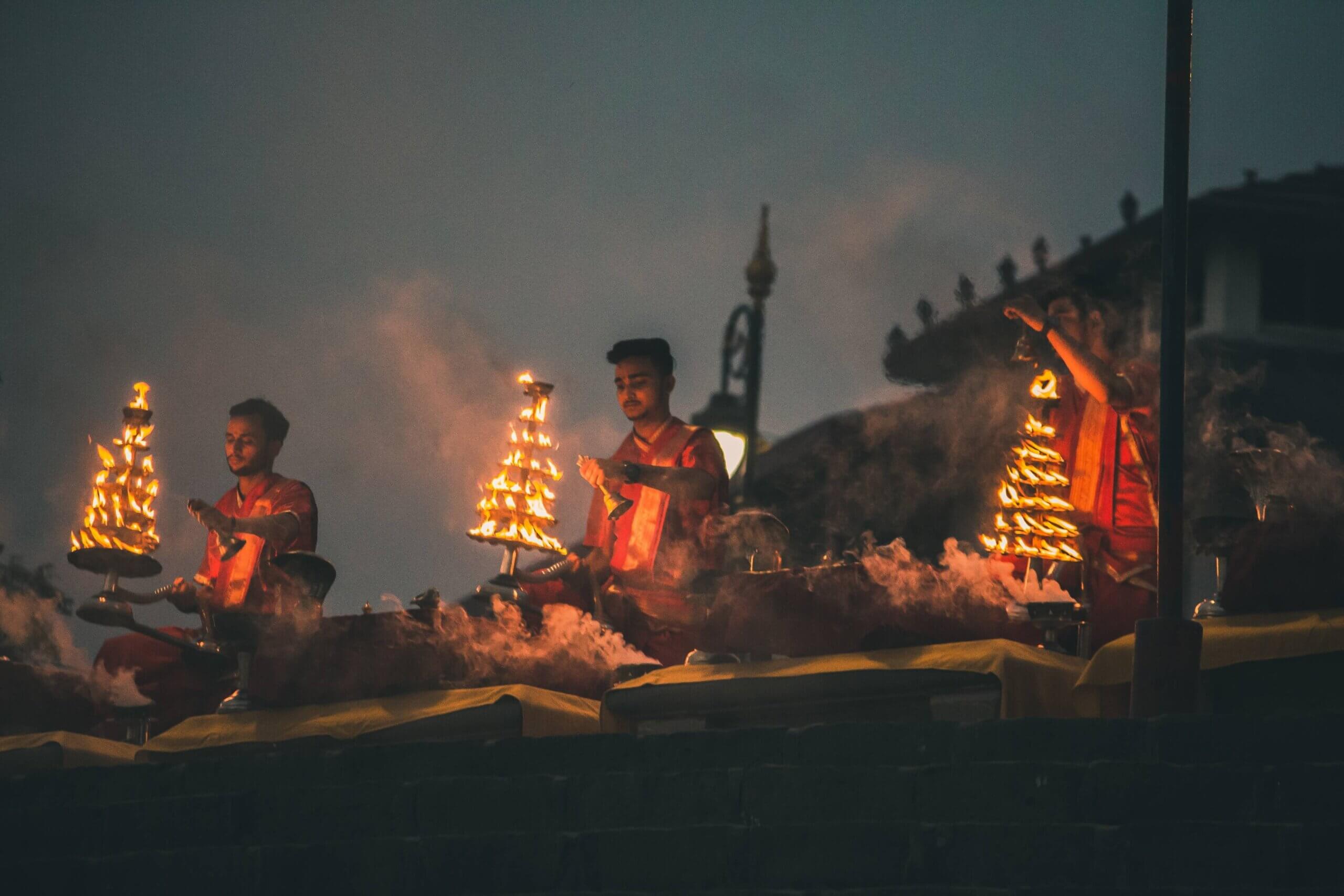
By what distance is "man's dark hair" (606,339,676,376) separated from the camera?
1305 centimetres

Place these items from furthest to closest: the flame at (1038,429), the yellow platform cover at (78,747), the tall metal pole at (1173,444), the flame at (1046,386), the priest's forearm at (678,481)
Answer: the yellow platform cover at (78,747) < the priest's forearm at (678,481) < the flame at (1046,386) < the flame at (1038,429) < the tall metal pole at (1173,444)

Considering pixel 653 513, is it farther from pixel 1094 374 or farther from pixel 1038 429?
pixel 1094 374

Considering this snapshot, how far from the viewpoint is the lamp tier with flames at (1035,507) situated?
11.1 metres

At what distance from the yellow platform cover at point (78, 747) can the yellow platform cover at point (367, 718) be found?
Result: 52cm

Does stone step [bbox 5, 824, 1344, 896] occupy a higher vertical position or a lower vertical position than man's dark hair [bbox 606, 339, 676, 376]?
lower

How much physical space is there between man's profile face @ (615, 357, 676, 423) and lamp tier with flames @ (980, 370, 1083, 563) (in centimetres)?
255

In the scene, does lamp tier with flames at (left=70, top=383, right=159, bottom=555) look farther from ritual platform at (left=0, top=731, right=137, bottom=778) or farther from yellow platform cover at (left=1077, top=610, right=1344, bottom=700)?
yellow platform cover at (left=1077, top=610, right=1344, bottom=700)

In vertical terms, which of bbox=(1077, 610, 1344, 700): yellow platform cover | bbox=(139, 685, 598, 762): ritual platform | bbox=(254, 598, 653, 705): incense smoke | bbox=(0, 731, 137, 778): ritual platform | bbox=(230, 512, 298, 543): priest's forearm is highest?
bbox=(230, 512, 298, 543): priest's forearm

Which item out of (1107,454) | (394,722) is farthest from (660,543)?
(1107,454)

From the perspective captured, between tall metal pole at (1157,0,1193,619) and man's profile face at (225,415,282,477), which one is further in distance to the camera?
man's profile face at (225,415,282,477)

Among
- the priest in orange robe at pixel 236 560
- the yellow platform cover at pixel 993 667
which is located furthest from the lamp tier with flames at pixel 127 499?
the yellow platform cover at pixel 993 667

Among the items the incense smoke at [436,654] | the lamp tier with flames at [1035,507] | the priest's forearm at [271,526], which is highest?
the lamp tier with flames at [1035,507]

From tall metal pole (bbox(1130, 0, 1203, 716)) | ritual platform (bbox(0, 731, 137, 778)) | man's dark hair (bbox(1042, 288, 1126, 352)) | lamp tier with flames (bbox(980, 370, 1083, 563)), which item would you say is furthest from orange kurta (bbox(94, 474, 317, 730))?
tall metal pole (bbox(1130, 0, 1203, 716))

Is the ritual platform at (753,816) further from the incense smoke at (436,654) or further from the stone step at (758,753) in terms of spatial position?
the incense smoke at (436,654)
